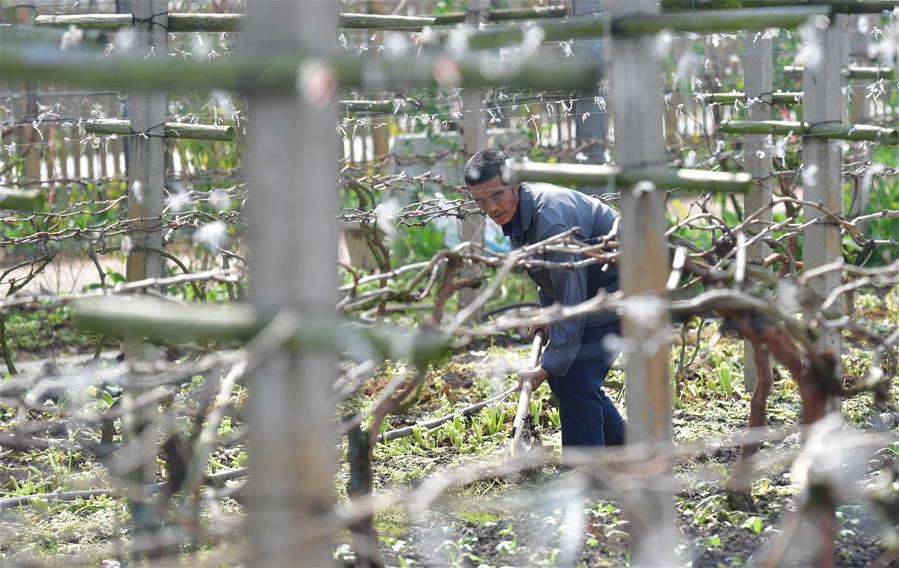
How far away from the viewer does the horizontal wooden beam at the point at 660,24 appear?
242cm

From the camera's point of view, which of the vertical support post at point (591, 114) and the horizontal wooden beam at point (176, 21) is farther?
the vertical support post at point (591, 114)

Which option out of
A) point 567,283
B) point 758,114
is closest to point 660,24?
point 567,283

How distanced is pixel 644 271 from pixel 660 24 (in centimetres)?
58

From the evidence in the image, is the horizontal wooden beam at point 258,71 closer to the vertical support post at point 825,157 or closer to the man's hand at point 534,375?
the man's hand at point 534,375

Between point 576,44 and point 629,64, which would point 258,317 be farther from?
point 576,44

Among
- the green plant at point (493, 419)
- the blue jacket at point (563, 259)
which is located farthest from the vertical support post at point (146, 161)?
the green plant at point (493, 419)

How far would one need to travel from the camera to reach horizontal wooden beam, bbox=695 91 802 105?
5625mm

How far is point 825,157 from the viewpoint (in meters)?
4.79

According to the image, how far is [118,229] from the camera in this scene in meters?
4.97

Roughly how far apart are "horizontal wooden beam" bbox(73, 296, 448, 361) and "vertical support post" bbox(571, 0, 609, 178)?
5.07 meters

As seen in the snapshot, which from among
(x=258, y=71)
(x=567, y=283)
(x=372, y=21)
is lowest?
(x=567, y=283)

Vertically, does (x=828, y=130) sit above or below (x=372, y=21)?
below

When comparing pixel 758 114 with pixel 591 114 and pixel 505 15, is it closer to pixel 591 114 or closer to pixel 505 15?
pixel 591 114

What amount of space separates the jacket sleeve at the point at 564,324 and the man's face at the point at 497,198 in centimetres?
24
